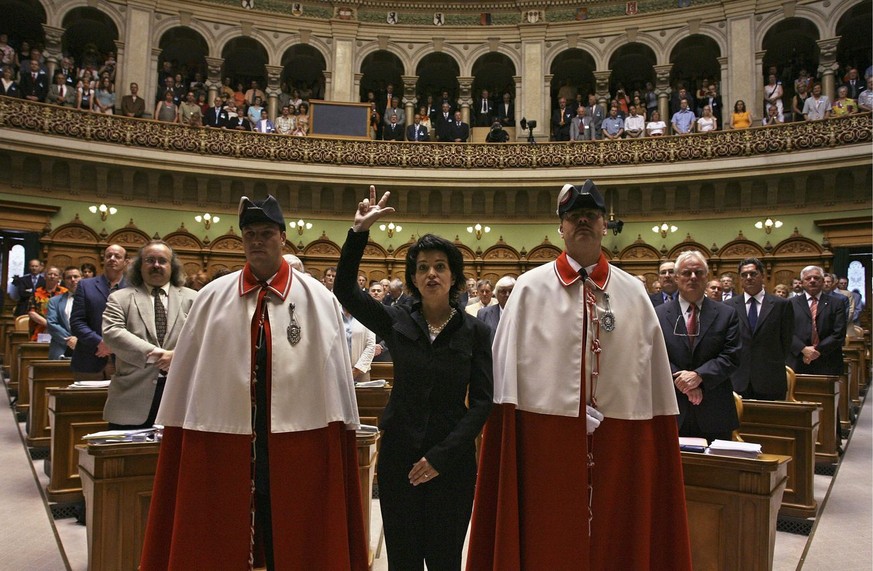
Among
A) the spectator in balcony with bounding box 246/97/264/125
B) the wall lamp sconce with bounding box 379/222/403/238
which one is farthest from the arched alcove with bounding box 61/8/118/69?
the wall lamp sconce with bounding box 379/222/403/238

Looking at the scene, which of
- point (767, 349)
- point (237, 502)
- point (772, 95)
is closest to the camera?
point (237, 502)

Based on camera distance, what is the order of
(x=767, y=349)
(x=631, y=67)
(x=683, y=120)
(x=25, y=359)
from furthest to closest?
(x=631, y=67)
(x=683, y=120)
(x=25, y=359)
(x=767, y=349)

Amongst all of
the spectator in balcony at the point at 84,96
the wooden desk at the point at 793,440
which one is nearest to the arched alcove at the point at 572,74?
the spectator in balcony at the point at 84,96

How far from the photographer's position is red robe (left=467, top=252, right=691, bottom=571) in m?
2.25

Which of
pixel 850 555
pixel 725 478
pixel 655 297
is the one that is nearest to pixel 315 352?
pixel 725 478

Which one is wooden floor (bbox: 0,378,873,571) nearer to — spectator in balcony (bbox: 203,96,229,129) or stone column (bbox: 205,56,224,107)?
spectator in balcony (bbox: 203,96,229,129)

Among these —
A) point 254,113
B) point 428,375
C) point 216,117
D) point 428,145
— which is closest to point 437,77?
point 428,145

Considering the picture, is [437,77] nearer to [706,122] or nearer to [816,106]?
[706,122]

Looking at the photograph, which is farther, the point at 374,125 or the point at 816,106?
the point at 374,125

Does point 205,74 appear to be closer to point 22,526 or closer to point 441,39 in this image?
point 441,39

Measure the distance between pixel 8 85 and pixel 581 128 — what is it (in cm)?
1301

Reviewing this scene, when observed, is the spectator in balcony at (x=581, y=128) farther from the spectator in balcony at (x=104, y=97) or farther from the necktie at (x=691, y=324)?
the necktie at (x=691, y=324)

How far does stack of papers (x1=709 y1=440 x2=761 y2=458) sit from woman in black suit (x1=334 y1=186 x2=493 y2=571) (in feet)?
4.14

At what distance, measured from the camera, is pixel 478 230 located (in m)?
15.6
